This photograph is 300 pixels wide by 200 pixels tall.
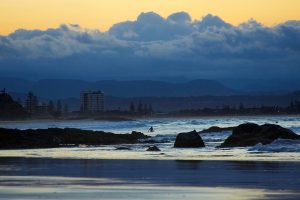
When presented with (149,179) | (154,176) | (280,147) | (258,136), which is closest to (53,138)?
(258,136)

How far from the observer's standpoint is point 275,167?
2912 centimetres

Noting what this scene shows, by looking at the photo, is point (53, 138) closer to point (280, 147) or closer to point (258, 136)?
point (258, 136)

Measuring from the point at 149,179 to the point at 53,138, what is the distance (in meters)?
29.5

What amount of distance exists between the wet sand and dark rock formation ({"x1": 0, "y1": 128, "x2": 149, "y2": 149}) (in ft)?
54.2

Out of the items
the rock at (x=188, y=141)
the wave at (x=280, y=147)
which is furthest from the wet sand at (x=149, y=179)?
the rock at (x=188, y=141)

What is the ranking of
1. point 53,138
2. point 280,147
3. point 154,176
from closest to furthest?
point 154,176, point 280,147, point 53,138

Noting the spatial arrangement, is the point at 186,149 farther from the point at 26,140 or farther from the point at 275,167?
the point at 275,167

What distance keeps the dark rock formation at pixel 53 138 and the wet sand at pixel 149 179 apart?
16.5 metres

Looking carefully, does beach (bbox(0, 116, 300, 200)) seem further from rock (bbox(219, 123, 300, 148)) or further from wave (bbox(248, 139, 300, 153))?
rock (bbox(219, 123, 300, 148))

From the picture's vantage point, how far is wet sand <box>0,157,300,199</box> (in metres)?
20.6

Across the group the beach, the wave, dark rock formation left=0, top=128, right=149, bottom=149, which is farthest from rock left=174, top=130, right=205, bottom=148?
dark rock formation left=0, top=128, right=149, bottom=149

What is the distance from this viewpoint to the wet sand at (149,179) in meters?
20.6

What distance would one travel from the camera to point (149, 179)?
82.3ft

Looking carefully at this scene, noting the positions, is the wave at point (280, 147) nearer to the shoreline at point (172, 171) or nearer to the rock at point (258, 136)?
the rock at point (258, 136)
